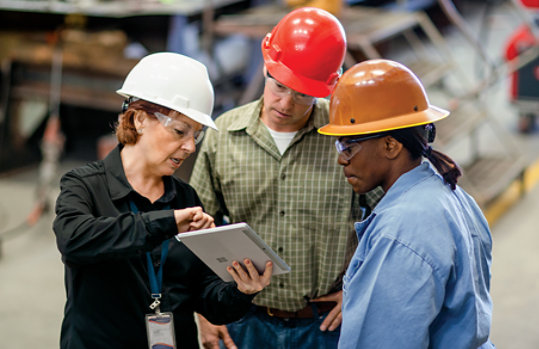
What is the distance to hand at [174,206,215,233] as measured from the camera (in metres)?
2.15

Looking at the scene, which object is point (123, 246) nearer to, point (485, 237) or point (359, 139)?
point (359, 139)

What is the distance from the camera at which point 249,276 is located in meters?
2.45

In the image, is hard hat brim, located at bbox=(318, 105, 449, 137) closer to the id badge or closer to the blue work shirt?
the blue work shirt

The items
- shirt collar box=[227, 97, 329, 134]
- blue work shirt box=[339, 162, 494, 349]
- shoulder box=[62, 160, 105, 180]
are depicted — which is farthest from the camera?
shirt collar box=[227, 97, 329, 134]

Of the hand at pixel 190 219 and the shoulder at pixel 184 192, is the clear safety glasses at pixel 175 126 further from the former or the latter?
the hand at pixel 190 219

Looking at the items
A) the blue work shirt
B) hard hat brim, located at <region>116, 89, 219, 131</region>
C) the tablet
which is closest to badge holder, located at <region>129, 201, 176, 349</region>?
the tablet

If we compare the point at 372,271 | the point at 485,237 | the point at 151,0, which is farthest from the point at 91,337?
the point at 151,0

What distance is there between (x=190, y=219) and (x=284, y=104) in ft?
2.53

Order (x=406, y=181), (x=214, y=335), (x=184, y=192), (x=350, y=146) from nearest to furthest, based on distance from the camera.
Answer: (x=406, y=181), (x=350, y=146), (x=184, y=192), (x=214, y=335)

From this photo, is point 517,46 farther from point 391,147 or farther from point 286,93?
point 391,147

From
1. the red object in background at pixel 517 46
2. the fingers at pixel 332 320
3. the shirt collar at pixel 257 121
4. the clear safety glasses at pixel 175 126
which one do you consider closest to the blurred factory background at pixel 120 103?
the red object in background at pixel 517 46

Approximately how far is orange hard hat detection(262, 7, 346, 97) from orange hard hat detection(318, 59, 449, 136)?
0.58m

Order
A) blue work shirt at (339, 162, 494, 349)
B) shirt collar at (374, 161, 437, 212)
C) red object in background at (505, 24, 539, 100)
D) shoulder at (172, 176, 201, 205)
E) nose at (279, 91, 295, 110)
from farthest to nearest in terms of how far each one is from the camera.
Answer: red object in background at (505, 24, 539, 100)
nose at (279, 91, 295, 110)
shoulder at (172, 176, 201, 205)
shirt collar at (374, 161, 437, 212)
blue work shirt at (339, 162, 494, 349)

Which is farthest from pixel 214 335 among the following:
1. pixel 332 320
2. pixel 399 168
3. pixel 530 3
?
pixel 530 3
